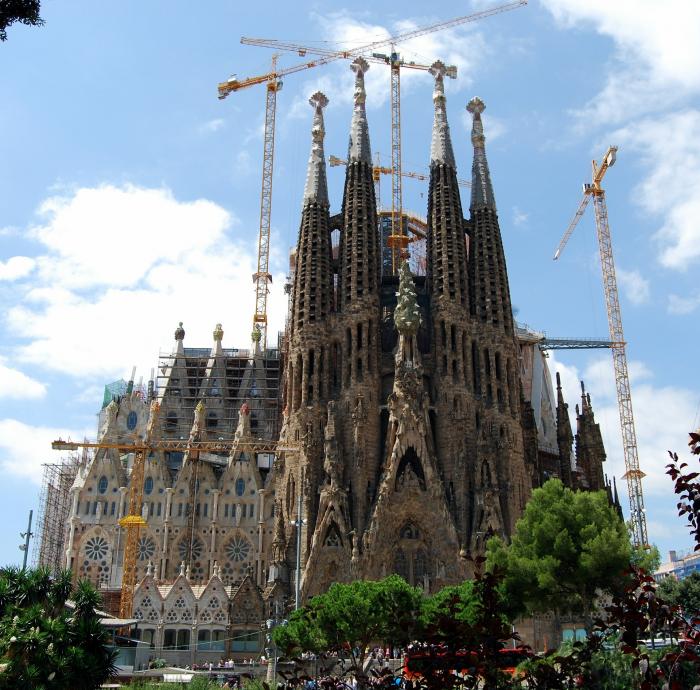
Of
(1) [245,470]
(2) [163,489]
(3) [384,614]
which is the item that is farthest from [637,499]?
(3) [384,614]

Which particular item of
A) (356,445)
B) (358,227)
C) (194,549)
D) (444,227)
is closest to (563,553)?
(356,445)

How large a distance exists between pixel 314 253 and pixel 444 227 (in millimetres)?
9013

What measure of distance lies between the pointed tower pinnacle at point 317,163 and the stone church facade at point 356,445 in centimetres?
12

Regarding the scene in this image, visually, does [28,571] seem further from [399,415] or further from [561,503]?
[399,415]

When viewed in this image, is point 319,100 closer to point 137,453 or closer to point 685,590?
point 137,453

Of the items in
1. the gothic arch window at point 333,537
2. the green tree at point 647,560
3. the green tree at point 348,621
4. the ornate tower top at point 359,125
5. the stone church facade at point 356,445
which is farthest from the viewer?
the ornate tower top at point 359,125

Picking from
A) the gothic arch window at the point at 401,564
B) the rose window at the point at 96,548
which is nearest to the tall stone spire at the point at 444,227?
the gothic arch window at the point at 401,564

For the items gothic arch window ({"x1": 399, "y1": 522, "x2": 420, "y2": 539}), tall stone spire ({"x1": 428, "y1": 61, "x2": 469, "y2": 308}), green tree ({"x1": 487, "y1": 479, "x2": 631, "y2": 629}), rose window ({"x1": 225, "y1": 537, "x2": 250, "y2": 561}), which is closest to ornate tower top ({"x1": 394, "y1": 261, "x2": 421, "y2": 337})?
tall stone spire ({"x1": 428, "y1": 61, "x2": 469, "y2": 308})

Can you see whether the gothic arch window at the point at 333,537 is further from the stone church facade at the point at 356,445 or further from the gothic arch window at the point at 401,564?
the gothic arch window at the point at 401,564

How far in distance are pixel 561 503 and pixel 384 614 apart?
9.85 m

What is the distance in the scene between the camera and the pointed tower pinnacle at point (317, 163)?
202 ft

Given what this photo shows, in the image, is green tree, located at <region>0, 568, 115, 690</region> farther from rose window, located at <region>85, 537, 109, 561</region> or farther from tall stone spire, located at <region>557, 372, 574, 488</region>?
tall stone spire, located at <region>557, 372, 574, 488</region>

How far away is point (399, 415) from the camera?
2056 inches

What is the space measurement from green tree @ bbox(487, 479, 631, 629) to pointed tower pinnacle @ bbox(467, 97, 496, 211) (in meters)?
29.1
